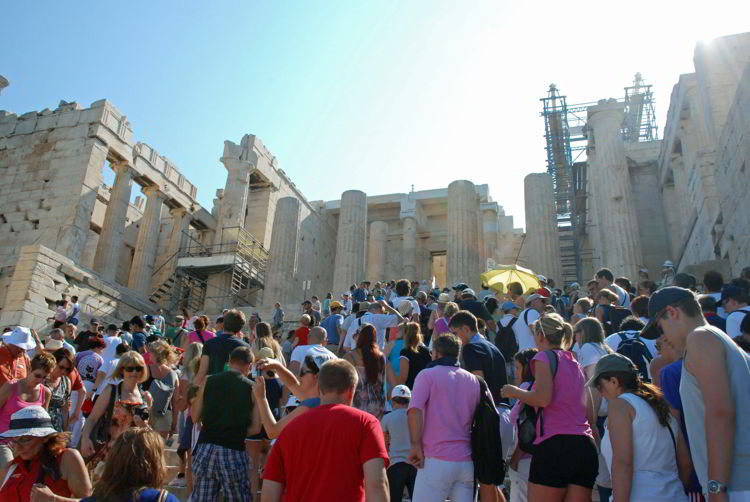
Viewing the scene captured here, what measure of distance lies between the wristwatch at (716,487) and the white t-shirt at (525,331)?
5026mm

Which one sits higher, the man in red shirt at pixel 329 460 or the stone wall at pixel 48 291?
the stone wall at pixel 48 291

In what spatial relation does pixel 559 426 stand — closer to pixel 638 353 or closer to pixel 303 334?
pixel 638 353

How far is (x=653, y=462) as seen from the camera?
3537 millimetres

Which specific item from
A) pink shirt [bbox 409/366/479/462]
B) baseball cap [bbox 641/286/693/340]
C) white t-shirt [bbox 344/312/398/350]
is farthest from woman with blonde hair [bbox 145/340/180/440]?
baseball cap [bbox 641/286/693/340]

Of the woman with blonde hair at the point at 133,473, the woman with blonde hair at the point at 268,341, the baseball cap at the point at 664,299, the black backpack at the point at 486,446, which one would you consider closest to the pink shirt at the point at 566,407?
the black backpack at the point at 486,446

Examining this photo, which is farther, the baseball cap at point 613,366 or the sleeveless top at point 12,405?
the sleeveless top at point 12,405

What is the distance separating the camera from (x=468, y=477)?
Answer: 14.4 feet

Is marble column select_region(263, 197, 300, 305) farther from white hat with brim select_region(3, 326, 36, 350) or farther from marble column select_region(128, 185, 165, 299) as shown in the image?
white hat with brim select_region(3, 326, 36, 350)

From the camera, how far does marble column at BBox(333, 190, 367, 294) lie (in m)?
26.9

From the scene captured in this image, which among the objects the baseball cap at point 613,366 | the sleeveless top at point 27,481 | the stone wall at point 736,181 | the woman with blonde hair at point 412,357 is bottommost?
the sleeveless top at point 27,481

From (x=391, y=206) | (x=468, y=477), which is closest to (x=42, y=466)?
(x=468, y=477)

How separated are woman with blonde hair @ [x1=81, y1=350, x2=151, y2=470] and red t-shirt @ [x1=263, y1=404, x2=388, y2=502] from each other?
9.57ft

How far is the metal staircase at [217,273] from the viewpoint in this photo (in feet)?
97.7

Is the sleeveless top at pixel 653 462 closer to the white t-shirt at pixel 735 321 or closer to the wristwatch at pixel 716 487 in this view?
the wristwatch at pixel 716 487
